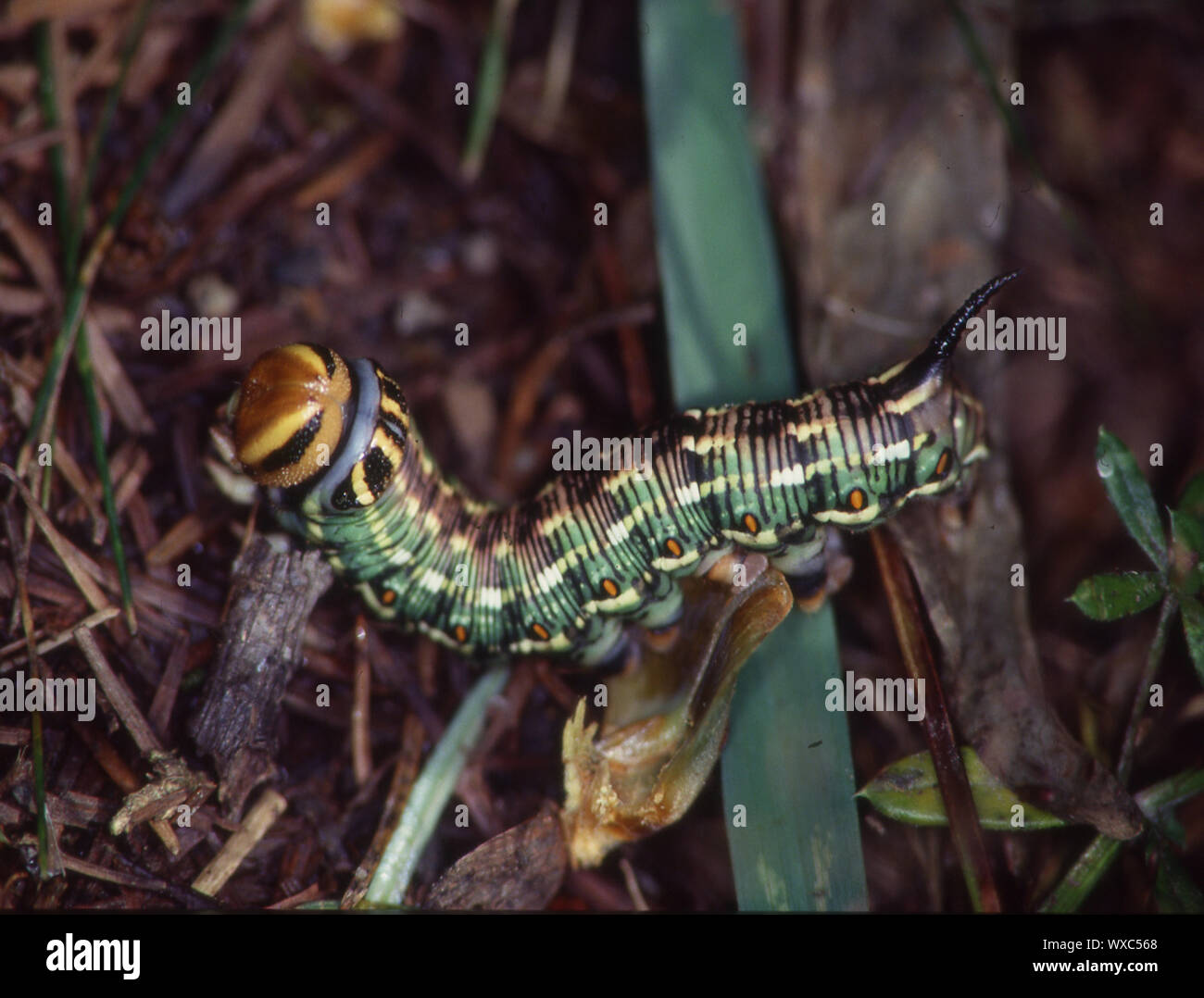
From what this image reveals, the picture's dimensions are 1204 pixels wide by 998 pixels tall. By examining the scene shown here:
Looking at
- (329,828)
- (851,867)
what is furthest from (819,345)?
(329,828)

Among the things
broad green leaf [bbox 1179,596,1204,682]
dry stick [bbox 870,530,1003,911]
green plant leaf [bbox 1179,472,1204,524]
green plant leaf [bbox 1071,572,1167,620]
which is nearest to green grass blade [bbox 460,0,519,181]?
dry stick [bbox 870,530,1003,911]

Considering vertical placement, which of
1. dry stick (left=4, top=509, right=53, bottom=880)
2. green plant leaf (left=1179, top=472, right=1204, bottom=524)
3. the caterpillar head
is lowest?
dry stick (left=4, top=509, right=53, bottom=880)

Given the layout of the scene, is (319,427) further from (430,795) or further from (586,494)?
(430,795)

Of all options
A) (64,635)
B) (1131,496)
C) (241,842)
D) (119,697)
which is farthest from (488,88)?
(241,842)

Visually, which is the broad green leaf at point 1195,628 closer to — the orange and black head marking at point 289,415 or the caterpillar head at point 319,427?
the caterpillar head at point 319,427

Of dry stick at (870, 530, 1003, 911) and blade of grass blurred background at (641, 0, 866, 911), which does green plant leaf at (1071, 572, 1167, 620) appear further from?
blade of grass blurred background at (641, 0, 866, 911)
